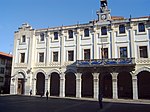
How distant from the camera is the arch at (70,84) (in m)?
35.7

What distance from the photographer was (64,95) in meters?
33.6

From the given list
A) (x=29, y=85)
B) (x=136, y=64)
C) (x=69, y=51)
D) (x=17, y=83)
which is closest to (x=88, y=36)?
(x=69, y=51)

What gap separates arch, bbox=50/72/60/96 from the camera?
121 ft

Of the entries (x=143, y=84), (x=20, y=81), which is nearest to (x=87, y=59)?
(x=143, y=84)

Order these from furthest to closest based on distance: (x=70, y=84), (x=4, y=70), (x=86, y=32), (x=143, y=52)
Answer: (x=4, y=70) < (x=70, y=84) < (x=86, y=32) < (x=143, y=52)

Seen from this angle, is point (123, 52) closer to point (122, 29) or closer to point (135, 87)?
point (122, 29)

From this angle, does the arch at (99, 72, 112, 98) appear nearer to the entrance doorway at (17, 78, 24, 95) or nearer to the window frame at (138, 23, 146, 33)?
the window frame at (138, 23, 146, 33)

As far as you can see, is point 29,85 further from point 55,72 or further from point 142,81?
point 142,81

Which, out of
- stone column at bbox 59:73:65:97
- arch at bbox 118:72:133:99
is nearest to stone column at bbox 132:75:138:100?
arch at bbox 118:72:133:99

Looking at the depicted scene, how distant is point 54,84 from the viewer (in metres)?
37.3

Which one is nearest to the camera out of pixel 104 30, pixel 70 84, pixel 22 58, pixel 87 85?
pixel 104 30

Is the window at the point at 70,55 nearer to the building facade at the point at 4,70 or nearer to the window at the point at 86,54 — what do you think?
the window at the point at 86,54

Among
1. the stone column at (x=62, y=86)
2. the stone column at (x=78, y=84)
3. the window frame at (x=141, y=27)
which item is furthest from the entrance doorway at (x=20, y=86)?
the window frame at (x=141, y=27)

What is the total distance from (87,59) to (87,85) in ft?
17.6
